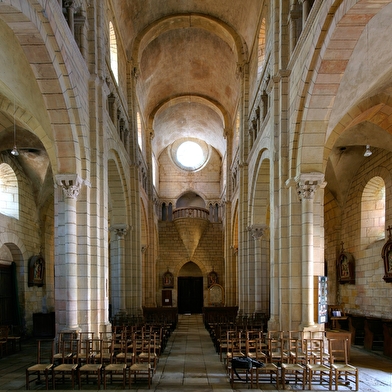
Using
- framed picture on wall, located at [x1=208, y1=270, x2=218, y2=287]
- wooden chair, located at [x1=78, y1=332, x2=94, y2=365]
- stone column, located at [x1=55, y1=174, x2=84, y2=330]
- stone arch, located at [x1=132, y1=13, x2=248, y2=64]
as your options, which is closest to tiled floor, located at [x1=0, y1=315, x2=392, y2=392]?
wooden chair, located at [x1=78, y1=332, x2=94, y2=365]

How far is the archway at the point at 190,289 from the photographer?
32.6 metres

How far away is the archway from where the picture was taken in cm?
3262

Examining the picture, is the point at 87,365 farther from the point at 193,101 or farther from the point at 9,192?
the point at 193,101

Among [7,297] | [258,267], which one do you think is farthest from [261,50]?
[7,297]

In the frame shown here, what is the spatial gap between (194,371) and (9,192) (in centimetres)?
1030

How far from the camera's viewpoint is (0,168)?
16.3 m

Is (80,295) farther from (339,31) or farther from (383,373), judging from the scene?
(339,31)

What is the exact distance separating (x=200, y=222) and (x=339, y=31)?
23.5 metres

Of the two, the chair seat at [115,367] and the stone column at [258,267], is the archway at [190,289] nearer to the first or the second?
the stone column at [258,267]

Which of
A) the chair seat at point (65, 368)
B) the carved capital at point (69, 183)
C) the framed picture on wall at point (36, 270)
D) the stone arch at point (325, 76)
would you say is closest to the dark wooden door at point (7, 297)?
the framed picture on wall at point (36, 270)

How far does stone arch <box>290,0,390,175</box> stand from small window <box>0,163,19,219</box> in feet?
35.4

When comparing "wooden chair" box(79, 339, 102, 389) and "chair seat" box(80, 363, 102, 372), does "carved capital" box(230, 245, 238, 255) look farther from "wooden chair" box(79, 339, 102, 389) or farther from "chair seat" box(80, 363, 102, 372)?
"chair seat" box(80, 363, 102, 372)

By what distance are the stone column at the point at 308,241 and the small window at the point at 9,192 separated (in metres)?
11.0

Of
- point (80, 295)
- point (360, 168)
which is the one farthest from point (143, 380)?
point (360, 168)
